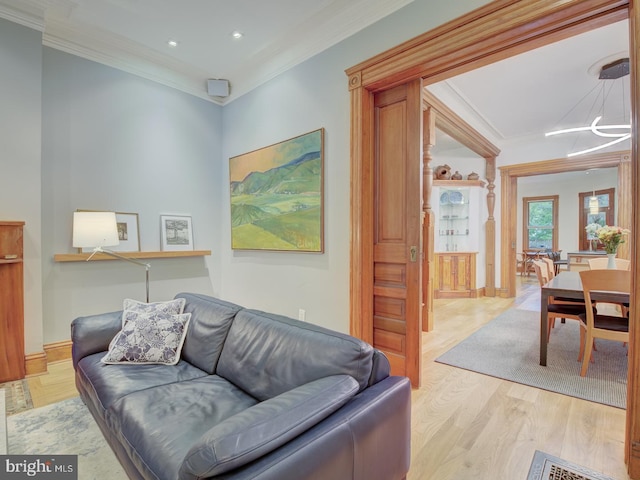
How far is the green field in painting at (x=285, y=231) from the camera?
3.07m

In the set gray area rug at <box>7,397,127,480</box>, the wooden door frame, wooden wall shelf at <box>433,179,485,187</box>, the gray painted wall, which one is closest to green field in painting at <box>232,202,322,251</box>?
the wooden door frame

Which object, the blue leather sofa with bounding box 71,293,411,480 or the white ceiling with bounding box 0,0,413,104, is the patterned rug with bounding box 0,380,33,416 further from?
the white ceiling with bounding box 0,0,413,104

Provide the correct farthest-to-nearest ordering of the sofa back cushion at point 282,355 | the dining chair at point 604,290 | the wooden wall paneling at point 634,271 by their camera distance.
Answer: the dining chair at point 604,290, the wooden wall paneling at point 634,271, the sofa back cushion at point 282,355

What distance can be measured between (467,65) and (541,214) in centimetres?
1000

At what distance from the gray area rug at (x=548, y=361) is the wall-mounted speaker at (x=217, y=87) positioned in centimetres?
399

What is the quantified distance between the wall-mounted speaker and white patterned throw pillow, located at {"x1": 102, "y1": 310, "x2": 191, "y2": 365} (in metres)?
2.95

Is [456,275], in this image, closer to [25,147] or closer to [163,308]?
[163,308]

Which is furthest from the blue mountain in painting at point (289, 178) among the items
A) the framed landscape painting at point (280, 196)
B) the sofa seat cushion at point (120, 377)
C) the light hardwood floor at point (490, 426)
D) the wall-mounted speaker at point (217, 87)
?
the light hardwood floor at point (490, 426)

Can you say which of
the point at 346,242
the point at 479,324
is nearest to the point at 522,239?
the point at 479,324

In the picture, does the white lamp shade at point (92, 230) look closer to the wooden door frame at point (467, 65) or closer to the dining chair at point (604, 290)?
the wooden door frame at point (467, 65)

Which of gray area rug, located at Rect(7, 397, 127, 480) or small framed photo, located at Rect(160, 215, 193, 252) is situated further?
small framed photo, located at Rect(160, 215, 193, 252)

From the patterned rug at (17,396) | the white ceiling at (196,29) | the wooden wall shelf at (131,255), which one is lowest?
the patterned rug at (17,396)

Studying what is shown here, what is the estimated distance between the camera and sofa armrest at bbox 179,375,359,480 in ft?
2.71

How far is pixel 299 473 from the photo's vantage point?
0.87m
